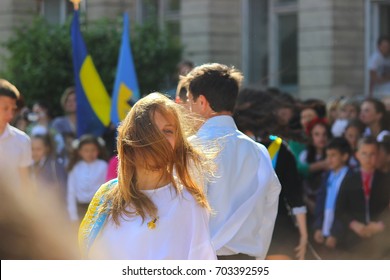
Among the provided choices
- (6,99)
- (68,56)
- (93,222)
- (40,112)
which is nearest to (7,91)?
Answer: (6,99)

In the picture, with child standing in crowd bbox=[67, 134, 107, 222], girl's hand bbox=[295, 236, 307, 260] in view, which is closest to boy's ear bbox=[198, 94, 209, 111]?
girl's hand bbox=[295, 236, 307, 260]

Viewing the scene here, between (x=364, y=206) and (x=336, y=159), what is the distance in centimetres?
61

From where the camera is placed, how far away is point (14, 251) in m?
8.12

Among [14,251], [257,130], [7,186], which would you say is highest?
[257,130]

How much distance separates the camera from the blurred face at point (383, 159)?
888 centimetres

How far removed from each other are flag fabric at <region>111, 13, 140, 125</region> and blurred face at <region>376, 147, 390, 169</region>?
2776 millimetres

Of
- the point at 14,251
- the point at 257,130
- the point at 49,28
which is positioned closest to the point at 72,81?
the point at 49,28

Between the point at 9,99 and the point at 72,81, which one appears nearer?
the point at 9,99

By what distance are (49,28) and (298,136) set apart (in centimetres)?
630

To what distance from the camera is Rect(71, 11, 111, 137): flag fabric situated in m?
10.6
